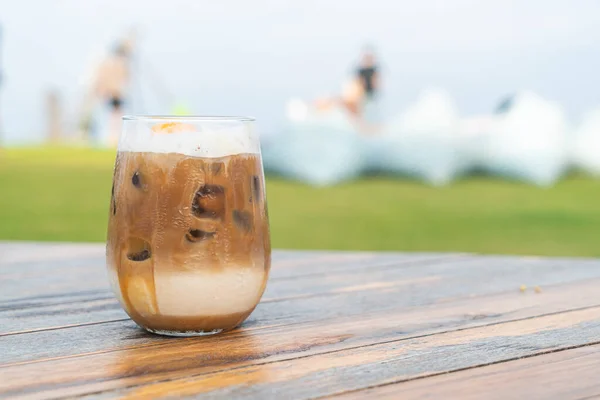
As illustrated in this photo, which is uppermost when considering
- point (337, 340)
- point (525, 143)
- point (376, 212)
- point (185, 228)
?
point (185, 228)

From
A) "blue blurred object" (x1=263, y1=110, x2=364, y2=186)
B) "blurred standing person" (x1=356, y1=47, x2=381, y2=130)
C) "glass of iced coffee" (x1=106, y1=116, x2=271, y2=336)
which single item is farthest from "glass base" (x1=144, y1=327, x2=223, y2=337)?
"blurred standing person" (x1=356, y1=47, x2=381, y2=130)

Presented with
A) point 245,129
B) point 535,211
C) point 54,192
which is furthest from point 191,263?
point 54,192

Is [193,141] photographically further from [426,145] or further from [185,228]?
[426,145]

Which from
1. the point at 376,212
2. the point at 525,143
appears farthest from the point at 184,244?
the point at 525,143

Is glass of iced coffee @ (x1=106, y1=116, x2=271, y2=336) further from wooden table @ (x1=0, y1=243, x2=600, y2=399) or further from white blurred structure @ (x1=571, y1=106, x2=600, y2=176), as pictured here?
white blurred structure @ (x1=571, y1=106, x2=600, y2=176)

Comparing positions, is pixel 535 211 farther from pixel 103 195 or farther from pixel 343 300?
pixel 343 300
